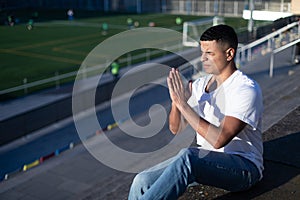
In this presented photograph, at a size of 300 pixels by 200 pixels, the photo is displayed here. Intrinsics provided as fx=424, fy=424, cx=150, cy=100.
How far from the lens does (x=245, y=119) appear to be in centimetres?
303

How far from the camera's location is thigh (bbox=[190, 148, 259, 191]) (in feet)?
9.96

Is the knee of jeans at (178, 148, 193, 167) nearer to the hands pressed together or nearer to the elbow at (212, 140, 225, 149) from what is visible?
the elbow at (212, 140, 225, 149)

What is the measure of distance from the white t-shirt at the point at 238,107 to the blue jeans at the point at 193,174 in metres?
0.10

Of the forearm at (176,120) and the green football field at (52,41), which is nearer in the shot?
the forearm at (176,120)

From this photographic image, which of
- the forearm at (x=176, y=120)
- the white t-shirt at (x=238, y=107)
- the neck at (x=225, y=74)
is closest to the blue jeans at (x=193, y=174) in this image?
the white t-shirt at (x=238, y=107)

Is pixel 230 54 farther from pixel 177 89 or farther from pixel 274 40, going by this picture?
pixel 274 40

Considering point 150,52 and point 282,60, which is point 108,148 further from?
point 150,52

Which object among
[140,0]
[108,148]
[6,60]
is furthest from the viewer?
[140,0]

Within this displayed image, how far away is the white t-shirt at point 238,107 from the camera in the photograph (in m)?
3.05

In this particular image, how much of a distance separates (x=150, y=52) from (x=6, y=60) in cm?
775

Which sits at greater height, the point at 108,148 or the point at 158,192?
the point at 158,192

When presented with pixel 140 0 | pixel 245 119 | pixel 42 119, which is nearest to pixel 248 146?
pixel 245 119

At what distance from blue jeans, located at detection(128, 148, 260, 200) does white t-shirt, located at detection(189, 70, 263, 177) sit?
0.10 m

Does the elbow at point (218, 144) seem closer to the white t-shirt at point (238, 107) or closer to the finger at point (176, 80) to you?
the white t-shirt at point (238, 107)
